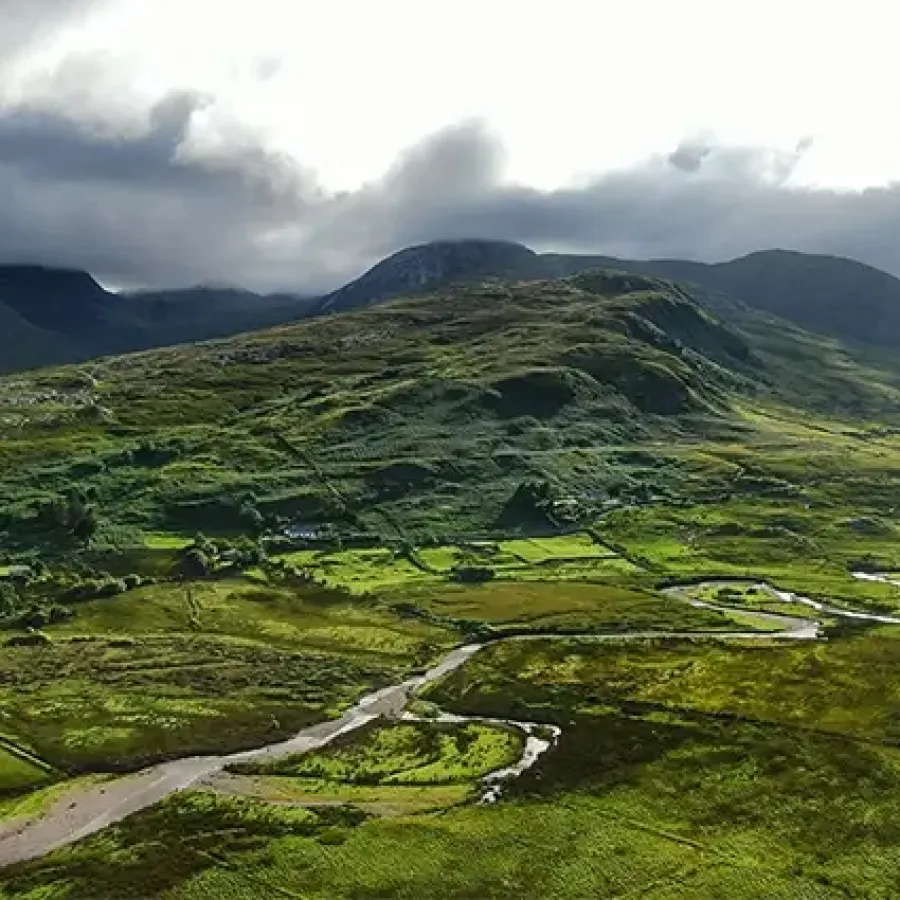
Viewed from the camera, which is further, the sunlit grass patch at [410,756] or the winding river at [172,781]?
the sunlit grass patch at [410,756]

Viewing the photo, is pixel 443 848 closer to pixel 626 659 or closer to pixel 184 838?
pixel 184 838

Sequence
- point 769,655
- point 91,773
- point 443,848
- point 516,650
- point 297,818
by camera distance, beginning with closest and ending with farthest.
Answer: point 443,848, point 297,818, point 91,773, point 769,655, point 516,650

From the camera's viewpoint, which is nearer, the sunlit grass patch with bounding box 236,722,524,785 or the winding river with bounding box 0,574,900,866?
the winding river with bounding box 0,574,900,866

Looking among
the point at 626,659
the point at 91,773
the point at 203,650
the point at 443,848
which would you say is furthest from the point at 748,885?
the point at 203,650

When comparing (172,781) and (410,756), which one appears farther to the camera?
(410,756)

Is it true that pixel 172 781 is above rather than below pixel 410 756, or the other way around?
below

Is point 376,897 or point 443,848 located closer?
point 376,897

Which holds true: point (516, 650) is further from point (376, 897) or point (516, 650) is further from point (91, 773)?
point (376, 897)

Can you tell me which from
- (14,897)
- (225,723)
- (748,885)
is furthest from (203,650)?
(748,885)

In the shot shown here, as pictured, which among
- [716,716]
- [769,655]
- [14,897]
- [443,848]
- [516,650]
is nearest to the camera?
[14,897]
